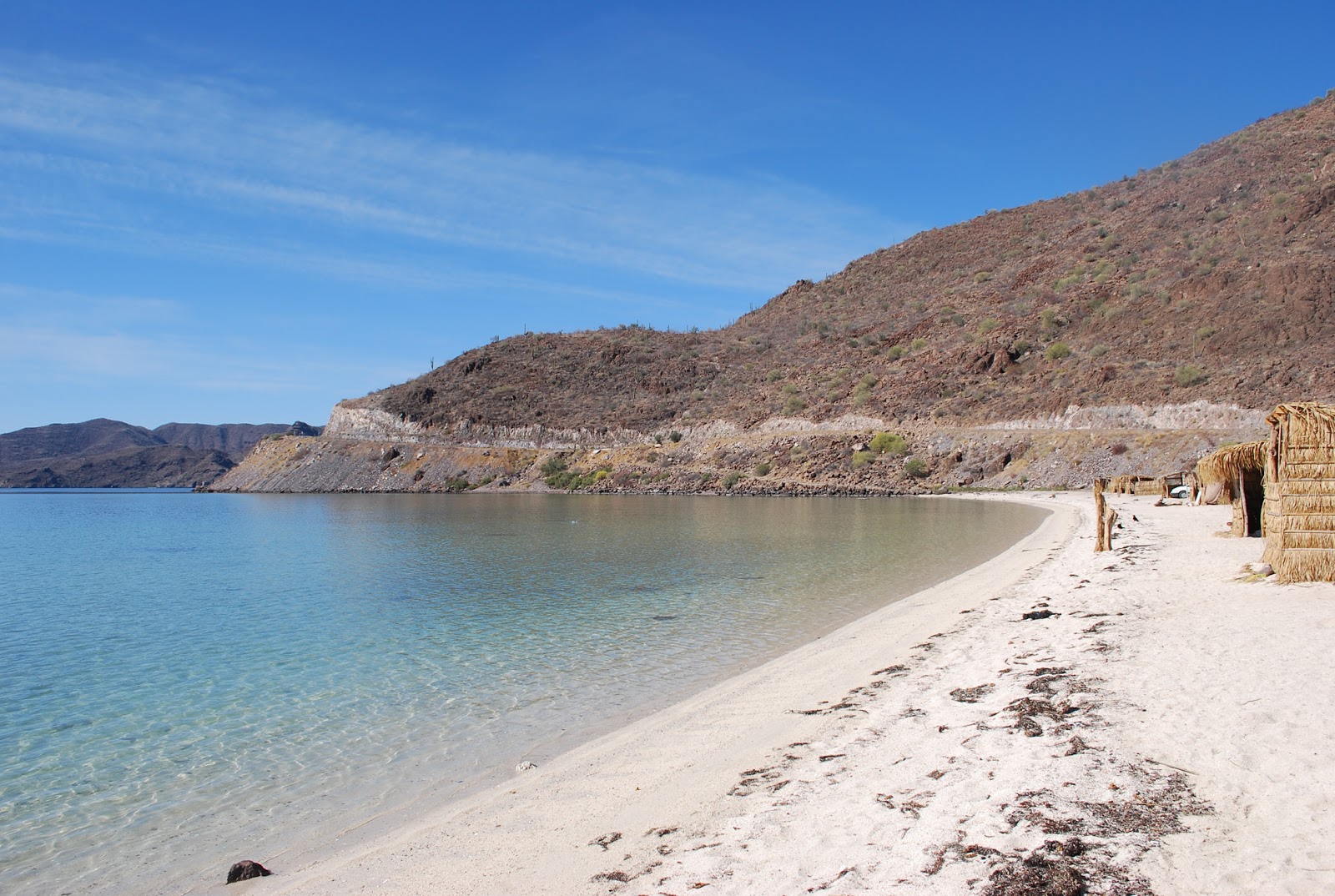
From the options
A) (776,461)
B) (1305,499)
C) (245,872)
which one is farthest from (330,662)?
(776,461)

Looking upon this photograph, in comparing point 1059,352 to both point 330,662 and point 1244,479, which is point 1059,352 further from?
point 330,662

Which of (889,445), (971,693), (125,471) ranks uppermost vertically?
(889,445)

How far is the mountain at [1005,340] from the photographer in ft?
163

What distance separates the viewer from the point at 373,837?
5.55m

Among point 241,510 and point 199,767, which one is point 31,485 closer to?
point 241,510

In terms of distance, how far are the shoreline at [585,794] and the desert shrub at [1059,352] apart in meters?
55.4

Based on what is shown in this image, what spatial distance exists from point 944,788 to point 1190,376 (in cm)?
5106

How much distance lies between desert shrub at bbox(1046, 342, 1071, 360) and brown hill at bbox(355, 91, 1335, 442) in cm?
14

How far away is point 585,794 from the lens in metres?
5.84

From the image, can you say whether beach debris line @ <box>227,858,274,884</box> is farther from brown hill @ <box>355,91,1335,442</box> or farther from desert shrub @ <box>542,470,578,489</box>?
desert shrub @ <box>542,470,578,489</box>

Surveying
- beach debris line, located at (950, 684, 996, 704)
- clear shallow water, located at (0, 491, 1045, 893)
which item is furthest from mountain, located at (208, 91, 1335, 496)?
beach debris line, located at (950, 684, 996, 704)

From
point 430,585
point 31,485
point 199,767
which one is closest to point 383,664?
point 199,767

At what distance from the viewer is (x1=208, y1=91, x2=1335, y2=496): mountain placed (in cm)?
4978

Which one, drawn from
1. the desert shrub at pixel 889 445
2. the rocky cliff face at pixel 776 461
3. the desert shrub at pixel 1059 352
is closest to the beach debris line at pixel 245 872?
the rocky cliff face at pixel 776 461
